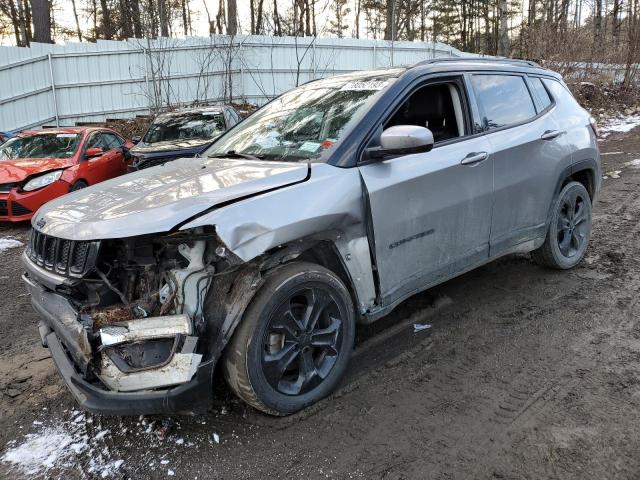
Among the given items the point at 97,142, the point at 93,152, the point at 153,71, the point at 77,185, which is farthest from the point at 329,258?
the point at 153,71

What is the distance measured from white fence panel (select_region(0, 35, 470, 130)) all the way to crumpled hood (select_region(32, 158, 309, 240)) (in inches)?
580

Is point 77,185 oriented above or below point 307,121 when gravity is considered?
below

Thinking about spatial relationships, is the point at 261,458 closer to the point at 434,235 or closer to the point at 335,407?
the point at 335,407

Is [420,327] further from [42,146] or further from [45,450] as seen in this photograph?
[42,146]

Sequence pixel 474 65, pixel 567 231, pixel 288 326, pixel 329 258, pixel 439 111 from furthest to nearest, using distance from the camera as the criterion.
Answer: pixel 567 231 → pixel 474 65 → pixel 439 111 → pixel 329 258 → pixel 288 326

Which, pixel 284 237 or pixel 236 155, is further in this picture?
pixel 236 155

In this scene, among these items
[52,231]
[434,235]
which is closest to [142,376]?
[52,231]

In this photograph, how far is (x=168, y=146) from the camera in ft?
29.4

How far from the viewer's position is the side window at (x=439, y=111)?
12.1 feet

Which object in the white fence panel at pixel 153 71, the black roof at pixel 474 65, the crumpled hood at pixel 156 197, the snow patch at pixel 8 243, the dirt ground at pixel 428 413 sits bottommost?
the snow patch at pixel 8 243

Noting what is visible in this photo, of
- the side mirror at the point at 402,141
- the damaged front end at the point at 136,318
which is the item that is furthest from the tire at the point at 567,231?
the damaged front end at the point at 136,318

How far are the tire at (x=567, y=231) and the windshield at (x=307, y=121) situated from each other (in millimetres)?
2071

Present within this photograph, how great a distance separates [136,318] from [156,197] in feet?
2.11

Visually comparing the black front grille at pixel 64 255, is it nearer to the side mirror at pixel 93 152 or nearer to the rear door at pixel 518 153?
the rear door at pixel 518 153
